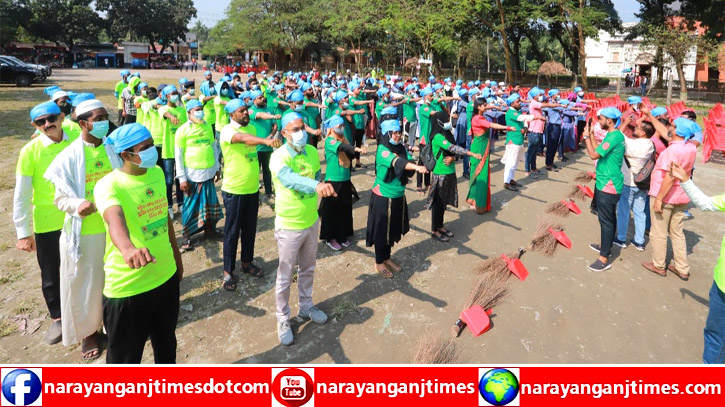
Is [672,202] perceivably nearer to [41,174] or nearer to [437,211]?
[437,211]

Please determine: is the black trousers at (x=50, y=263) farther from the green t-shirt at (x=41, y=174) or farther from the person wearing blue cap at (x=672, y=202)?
the person wearing blue cap at (x=672, y=202)

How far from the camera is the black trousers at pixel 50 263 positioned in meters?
3.55

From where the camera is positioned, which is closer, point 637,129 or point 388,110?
point 637,129

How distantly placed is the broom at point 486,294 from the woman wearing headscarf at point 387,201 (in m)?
1.00

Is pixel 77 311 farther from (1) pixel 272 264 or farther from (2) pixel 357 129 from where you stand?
(2) pixel 357 129

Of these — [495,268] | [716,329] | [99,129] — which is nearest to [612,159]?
[495,268]

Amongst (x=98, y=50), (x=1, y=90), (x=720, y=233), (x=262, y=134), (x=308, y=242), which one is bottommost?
(x=720, y=233)

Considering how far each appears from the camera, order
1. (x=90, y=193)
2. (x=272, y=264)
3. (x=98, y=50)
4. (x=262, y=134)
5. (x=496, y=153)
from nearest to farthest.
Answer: (x=90, y=193) < (x=272, y=264) < (x=262, y=134) < (x=496, y=153) < (x=98, y=50)

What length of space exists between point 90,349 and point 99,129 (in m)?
1.87

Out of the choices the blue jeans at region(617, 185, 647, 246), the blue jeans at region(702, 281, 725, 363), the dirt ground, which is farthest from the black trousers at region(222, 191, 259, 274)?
the blue jeans at region(617, 185, 647, 246)

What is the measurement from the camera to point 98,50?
189 feet

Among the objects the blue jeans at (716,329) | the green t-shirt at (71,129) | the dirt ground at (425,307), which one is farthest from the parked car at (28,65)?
the blue jeans at (716,329)

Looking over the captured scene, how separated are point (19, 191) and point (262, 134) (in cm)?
363

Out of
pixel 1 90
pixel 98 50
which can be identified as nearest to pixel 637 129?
pixel 1 90
